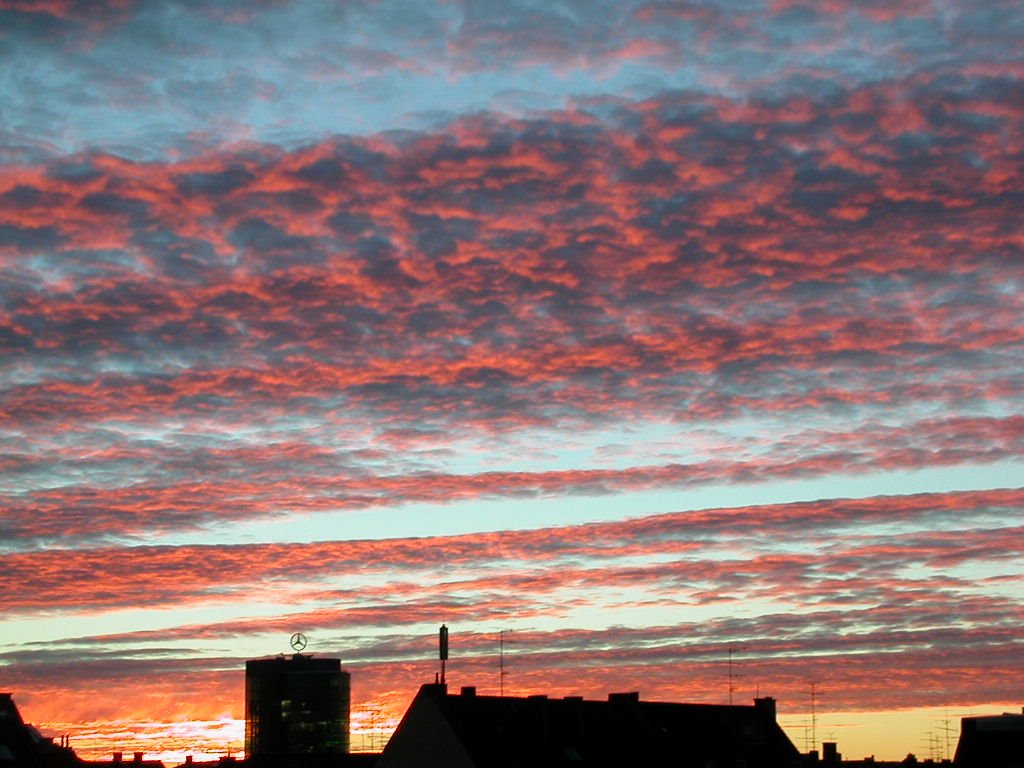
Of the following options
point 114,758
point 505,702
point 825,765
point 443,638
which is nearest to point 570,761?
point 505,702

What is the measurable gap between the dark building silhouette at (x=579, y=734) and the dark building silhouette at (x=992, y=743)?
18185mm

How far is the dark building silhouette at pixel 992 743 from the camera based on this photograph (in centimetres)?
8731

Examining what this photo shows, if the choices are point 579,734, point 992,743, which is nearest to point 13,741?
point 579,734

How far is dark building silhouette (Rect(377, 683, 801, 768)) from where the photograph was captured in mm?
88938

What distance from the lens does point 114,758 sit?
581 feet

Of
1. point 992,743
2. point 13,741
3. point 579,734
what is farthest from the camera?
point 13,741

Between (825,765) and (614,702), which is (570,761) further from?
(825,765)

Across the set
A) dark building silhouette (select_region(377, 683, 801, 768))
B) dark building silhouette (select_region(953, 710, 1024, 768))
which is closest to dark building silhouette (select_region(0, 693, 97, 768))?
dark building silhouette (select_region(377, 683, 801, 768))

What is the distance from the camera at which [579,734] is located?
315 feet

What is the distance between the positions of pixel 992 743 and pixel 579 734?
25169 mm

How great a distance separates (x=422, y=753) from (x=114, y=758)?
99308mm

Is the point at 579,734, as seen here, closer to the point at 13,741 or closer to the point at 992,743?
the point at 992,743

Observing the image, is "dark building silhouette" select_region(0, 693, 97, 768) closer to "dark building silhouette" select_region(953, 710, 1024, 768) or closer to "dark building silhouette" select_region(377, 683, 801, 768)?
"dark building silhouette" select_region(377, 683, 801, 768)

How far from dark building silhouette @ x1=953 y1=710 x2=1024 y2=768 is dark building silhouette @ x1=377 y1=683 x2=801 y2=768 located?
18.2 meters
